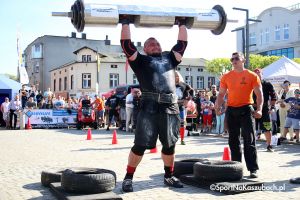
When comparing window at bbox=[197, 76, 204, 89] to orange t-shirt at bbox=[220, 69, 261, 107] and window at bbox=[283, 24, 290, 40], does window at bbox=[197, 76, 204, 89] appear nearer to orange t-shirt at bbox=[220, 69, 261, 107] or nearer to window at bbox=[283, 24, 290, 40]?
window at bbox=[283, 24, 290, 40]

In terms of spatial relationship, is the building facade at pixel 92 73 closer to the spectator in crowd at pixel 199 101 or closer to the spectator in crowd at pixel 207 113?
the spectator in crowd at pixel 199 101

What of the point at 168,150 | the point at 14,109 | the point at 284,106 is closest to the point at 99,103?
the point at 14,109

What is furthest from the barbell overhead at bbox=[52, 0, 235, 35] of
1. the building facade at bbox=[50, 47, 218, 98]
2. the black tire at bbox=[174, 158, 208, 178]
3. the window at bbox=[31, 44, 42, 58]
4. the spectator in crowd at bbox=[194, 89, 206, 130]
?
the window at bbox=[31, 44, 42, 58]

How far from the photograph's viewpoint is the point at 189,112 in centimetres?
1534

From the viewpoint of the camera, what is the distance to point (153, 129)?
5.59 m

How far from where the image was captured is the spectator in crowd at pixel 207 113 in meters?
17.2

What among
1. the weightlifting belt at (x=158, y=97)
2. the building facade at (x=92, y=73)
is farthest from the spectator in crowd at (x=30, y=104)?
the building facade at (x=92, y=73)

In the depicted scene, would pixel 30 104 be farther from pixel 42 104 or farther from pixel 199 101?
pixel 199 101

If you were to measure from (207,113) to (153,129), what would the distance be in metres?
11.9

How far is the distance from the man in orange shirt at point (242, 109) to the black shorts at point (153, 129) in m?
1.44

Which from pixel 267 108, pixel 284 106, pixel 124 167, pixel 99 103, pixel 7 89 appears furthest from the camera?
pixel 7 89

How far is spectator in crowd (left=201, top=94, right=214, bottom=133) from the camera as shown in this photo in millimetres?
17219

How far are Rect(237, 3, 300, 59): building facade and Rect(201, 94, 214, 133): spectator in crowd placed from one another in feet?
140

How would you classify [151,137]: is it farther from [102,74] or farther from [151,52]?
[102,74]
